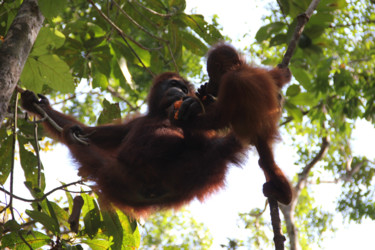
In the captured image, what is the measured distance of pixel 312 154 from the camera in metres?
10.2

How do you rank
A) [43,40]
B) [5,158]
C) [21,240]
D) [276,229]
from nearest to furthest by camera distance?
[276,229] → [21,240] → [43,40] → [5,158]

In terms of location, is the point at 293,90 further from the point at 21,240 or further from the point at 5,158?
the point at 5,158

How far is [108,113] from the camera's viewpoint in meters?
3.74

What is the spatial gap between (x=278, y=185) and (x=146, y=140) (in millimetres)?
1037

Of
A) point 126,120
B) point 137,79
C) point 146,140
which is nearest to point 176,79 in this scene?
point 126,120

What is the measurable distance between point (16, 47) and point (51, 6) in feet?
1.59

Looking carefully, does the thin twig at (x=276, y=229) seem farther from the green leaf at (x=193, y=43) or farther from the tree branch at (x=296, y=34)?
the green leaf at (x=193, y=43)

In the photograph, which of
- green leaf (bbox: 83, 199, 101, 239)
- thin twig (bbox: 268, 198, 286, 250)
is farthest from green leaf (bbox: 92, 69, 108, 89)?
thin twig (bbox: 268, 198, 286, 250)

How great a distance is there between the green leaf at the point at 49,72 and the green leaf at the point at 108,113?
0.49 m

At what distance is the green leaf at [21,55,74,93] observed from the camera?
3227mm

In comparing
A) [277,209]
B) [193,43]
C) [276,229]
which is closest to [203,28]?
[193,43]

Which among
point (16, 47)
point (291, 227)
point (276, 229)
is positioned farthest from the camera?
point (291, 227)

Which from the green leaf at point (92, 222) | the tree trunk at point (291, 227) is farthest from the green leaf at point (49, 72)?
the tree trunk at point (291, 227)

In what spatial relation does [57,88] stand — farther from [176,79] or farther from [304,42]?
[304,42]
